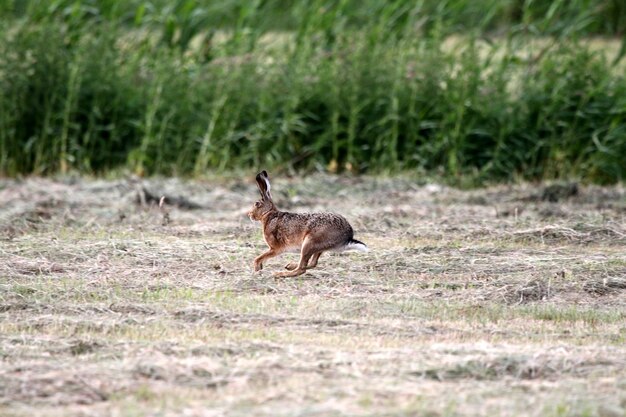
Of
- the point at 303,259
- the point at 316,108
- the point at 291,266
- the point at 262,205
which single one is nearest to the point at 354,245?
the point at 303,259

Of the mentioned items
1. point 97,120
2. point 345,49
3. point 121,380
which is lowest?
point 121,380

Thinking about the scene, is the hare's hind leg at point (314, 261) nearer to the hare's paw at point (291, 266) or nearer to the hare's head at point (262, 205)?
the hare's paw at point (291, 266)

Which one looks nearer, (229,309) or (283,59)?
(229,309)

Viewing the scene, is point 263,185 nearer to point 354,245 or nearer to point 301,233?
point 301,233

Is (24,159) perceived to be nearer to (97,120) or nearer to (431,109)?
(97,120)

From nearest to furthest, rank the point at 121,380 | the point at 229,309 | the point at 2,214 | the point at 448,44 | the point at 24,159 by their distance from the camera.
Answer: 1. the point at 121,380
2. the point at 229,309
3. the point at 2,214
4. the point at 24,159
5. the point at 448,44

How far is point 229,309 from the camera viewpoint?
312 inches

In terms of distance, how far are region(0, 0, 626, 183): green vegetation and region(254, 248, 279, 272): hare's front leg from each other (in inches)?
229

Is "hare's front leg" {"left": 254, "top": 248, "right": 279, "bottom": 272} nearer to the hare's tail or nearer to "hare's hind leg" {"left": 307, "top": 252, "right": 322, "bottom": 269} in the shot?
"hare's hind leg" {"left": 307, "top": 252, "right": 322, "bottom": 269}

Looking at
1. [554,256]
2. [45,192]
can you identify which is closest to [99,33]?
[45,192]

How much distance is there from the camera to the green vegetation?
15.1 meters

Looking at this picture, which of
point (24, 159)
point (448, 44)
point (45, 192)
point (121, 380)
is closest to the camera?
point (121, 380)

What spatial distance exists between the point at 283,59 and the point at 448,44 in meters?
4.12

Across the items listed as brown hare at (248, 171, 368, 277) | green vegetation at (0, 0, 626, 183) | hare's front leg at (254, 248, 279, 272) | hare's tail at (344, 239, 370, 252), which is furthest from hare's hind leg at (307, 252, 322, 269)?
green vegetation at (0, 0, 626, 183)
